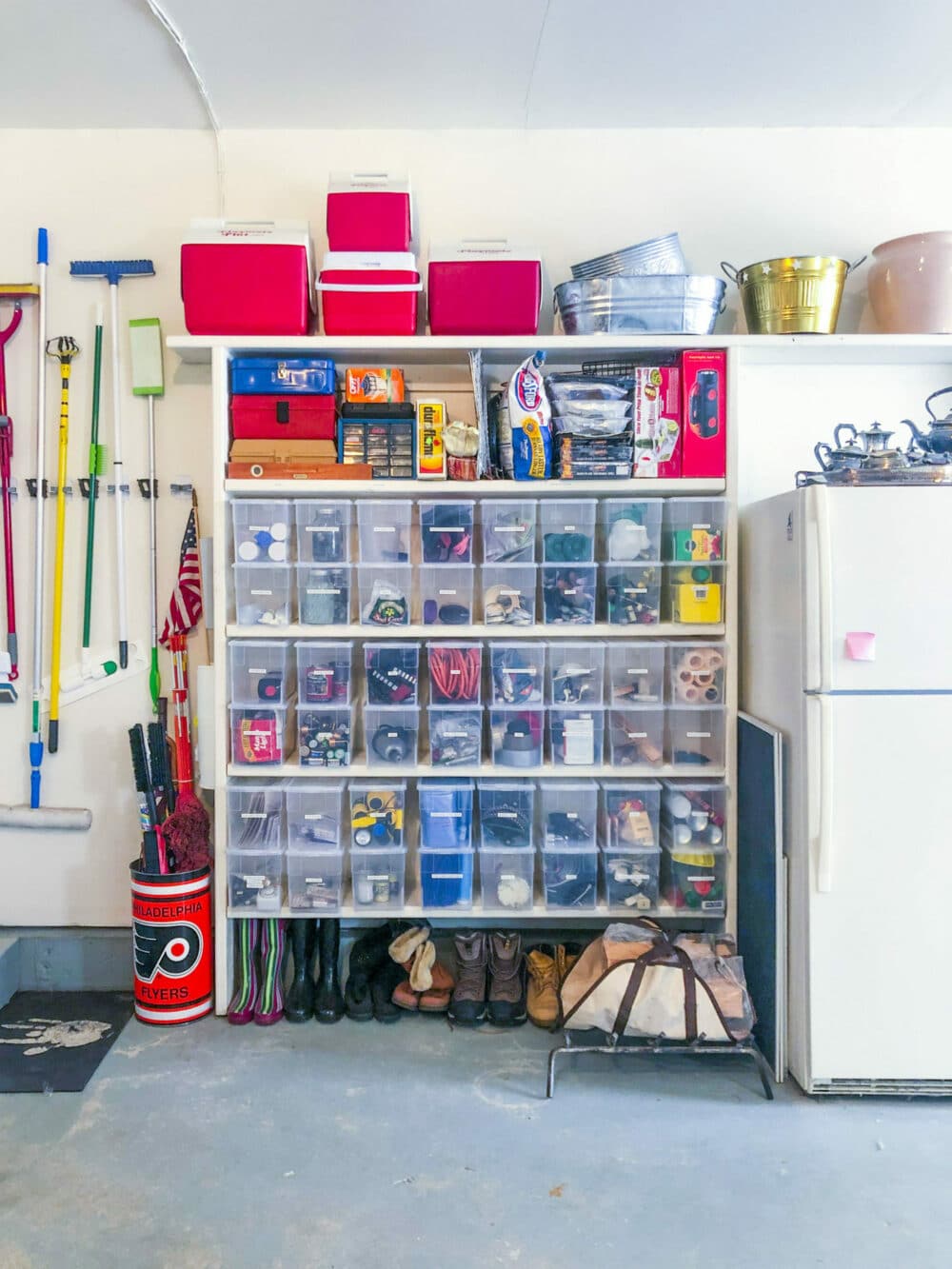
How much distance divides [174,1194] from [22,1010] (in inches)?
43.8

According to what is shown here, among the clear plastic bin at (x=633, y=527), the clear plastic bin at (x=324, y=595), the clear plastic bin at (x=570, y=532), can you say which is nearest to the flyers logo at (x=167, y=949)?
the clear plastic bin at (x=324, y=595)

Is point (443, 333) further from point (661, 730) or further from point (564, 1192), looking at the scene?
point (564, 1192)

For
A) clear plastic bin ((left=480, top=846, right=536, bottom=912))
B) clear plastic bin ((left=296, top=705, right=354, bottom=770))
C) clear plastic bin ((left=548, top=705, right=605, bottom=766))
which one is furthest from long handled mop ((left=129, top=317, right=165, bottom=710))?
clear plastic bin ((left=548, top=705, right=605, bottom=766))

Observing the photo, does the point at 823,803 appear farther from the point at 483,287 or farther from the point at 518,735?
the point at 483,287

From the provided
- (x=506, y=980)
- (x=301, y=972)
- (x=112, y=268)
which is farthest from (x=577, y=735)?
(x=112, y=268)

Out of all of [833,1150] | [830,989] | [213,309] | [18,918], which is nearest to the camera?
[833,1150]

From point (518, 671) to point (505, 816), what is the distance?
0.42 meters

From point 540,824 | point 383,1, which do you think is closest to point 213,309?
point 383,1

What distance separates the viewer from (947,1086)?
2.19 meters

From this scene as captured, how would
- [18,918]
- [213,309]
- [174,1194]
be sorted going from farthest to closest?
[18,918]
[213,309]
[174,1194]

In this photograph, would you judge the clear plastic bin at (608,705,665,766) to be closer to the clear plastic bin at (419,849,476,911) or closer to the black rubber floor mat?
the clear plastic bin at (419,849,476,911)

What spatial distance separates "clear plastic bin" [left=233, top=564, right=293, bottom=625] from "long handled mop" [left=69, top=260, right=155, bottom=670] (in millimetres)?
494

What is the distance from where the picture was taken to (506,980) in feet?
8.62

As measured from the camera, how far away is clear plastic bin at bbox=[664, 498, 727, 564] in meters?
2.59
